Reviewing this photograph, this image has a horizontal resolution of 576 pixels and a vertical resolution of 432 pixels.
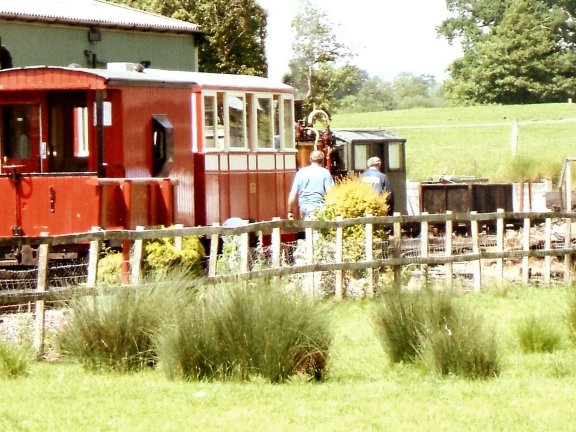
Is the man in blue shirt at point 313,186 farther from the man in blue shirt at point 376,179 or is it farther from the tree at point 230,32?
the tree at point 230,32

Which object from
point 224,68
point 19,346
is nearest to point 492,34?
point 224,68

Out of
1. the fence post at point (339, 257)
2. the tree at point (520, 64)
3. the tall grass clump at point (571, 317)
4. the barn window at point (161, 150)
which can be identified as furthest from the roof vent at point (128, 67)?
the tree at point (520, 64)

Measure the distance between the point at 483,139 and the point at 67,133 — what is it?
41.2m

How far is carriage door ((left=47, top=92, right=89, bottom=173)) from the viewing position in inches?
693

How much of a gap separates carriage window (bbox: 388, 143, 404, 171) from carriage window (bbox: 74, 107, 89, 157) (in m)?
12.0

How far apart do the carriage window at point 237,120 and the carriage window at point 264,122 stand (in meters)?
0.46

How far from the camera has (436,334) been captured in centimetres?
986

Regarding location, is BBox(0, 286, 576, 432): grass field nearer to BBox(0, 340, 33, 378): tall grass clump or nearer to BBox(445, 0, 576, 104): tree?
BBox(0, 340, 33, 378): tall grass clump

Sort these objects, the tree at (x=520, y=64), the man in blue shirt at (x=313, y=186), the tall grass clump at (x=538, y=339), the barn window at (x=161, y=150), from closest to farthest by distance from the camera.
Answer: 1. the tall grass clump at (x=538, y=339)
2. the barn window at (x=161, y=150)
3. the man in blue shirt at (x=313, y=186)
4. the tree at (x=520, y=64)

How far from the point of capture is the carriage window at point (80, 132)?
17.6 m

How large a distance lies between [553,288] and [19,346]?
30.4ft

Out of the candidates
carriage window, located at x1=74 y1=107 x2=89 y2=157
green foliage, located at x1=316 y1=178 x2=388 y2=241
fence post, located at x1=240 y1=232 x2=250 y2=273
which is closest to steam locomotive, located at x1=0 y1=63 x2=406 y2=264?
carriage window, located at x1=74 y1=107 x2=89 y2=157

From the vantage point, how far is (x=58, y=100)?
17.7 metres

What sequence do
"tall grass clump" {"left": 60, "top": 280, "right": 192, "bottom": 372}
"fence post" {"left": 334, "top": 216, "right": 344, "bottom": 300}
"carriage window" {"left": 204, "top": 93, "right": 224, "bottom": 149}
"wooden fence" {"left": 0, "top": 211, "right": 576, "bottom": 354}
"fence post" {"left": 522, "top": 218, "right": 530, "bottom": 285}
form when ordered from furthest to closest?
1. "carriage window" {"left": 204, "top": 93, "right": 224, "bottom": 149}
2. "fence post" {"left": 522, "top": 218, "right": 530, "bottom": 285}
3. "fence post" {"left": 334, "top": 216, "right": 344, "bottom": 300}
4. "wooden fence" {"left": 0, "top": 211, "right": 576, "bottom": 354}
5. "tall grass clump" {"left": 60, "top": 280, "right": 192, "bottom": 372}
